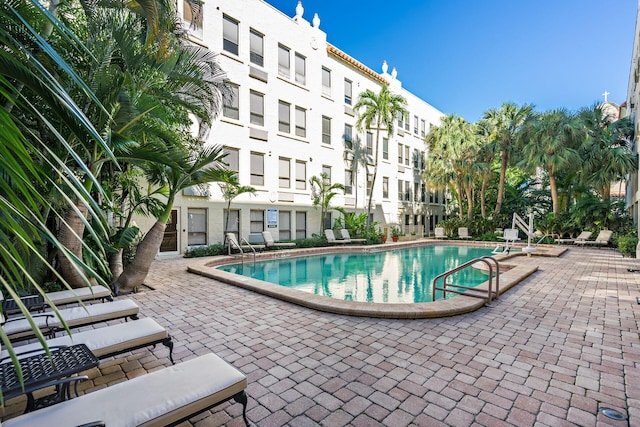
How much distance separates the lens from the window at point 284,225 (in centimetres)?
1822

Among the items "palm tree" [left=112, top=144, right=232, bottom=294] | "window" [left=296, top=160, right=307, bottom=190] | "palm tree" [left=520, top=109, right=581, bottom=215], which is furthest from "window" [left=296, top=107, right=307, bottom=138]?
"palm tree" [left=520, top=109, right=581, bottom=215]

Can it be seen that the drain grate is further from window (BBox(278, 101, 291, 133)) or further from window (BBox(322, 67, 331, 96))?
window (BBox(322, 67, 331, 96))

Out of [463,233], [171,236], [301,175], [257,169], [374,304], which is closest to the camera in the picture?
[374,304]

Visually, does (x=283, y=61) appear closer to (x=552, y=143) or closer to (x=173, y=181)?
(x=173, y=181)

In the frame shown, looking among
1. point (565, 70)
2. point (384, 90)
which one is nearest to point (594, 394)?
point (384, 90)

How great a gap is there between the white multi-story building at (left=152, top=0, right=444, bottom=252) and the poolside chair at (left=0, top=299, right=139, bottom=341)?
9062 millimetres

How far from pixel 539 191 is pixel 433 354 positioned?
31258 millimetres

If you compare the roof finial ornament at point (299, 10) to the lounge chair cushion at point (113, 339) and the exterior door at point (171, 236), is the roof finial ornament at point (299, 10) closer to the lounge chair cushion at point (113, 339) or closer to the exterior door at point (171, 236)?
the exterior door at point (171, 236)

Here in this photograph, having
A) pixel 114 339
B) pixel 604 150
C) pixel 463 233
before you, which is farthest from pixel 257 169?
pixel 604 150

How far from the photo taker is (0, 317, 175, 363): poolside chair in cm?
305

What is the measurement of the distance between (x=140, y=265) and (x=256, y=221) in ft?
33.7

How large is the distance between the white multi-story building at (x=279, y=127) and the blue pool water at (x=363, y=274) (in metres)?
3.98

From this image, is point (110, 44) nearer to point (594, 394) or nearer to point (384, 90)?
point (594, 394)

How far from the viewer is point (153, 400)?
224 cm
